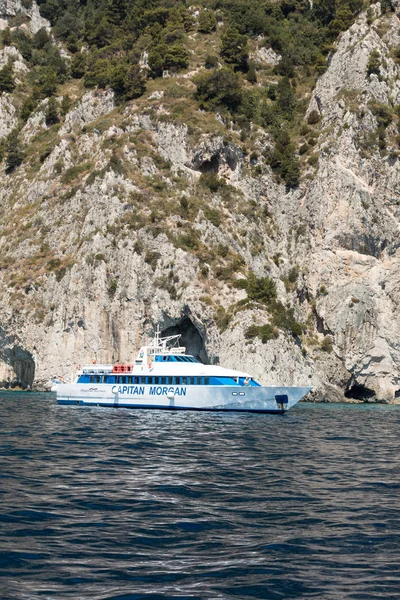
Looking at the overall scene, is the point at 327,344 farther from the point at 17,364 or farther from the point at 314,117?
the point at 17,364

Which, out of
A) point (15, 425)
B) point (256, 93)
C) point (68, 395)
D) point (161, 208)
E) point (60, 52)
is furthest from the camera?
point (60, 52)

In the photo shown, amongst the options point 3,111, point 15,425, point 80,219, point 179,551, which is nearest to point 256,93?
point 80,219

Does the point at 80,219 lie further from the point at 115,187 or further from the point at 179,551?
the point at 179,551

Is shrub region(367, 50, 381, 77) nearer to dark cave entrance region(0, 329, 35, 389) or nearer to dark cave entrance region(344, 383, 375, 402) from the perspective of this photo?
dark cave entrance region(344, 383, 375, 402)

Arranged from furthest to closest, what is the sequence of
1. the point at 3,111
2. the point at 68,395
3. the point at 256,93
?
the point at 3,111, the point at 256,93, the point at 68,395

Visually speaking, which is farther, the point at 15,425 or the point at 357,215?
the point at 357,215

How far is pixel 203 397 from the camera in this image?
48.5 metres

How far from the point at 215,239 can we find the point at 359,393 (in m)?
25.0

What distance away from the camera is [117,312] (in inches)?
2862

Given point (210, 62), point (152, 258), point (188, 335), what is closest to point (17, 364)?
point (188, 335)

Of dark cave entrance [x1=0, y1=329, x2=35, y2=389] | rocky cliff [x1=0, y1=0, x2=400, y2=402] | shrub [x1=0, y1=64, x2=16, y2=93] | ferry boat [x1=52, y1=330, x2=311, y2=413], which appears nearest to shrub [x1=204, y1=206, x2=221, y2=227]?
rocky cliff [x1=0, y1=0, x2=400, y2=402]

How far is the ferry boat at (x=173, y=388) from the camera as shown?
1866 inches

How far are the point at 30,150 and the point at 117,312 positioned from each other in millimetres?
40756

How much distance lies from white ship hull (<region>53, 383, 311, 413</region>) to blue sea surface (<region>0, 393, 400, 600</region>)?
20396 mm
